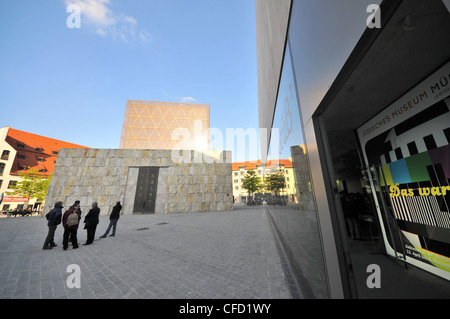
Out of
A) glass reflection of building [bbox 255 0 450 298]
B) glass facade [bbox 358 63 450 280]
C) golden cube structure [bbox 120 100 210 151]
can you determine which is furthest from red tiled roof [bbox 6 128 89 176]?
glass facade [bbox 358 63 450 280]

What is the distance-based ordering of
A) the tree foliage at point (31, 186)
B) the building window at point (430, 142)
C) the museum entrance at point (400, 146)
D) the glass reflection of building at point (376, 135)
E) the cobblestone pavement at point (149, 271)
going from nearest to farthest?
the glass reflection of building at point (376, 135) → the museum entrance at point (400, 146) → the cobblestone pavement at point (149, 271) → the building window at point (430, 142) → the tree foliage at point (31, 186)

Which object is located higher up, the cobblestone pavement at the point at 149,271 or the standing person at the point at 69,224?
the standing person at the point at 69,224

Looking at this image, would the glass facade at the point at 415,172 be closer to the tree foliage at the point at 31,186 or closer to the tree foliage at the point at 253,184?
the tree foliage at the point at 253,184

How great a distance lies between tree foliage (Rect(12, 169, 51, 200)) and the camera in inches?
1004

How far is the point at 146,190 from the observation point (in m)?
19.0

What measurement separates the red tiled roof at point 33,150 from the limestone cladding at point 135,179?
29255 millimetres

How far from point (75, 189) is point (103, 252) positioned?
702 inches

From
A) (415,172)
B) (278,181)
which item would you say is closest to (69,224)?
(278,181)

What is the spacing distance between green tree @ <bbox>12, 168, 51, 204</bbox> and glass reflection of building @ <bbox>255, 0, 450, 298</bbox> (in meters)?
39.7

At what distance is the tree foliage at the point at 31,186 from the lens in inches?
1004

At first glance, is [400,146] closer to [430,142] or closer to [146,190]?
[430,142]

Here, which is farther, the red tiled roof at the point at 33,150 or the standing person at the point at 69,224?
the red tiled roof at the point at 33,150

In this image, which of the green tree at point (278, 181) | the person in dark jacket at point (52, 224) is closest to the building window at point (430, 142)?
the green tree at point (278, 181)
